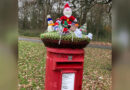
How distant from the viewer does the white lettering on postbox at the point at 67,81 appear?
2.09 m

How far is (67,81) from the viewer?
2.12 metres

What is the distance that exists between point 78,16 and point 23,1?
5.81 metres

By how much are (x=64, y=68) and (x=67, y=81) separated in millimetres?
225

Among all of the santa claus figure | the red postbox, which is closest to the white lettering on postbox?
the red postbox

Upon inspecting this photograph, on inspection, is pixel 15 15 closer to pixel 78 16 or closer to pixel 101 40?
pixel 78 16

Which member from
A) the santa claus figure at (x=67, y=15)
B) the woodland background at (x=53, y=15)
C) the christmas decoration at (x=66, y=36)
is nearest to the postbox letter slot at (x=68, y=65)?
the christmas decoration at (x=66, y=36)

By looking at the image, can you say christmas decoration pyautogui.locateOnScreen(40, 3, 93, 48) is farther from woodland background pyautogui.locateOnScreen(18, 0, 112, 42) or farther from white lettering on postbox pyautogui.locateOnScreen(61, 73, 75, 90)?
woodland background pyautogui.locateOnScreen(18, 0, 112, 42)

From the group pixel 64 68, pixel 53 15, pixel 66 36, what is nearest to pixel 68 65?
pixel 64 68

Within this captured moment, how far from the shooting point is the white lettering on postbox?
82.4 inches

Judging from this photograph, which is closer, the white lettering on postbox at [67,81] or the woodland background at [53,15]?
the white lettering on postbox at [67,81]

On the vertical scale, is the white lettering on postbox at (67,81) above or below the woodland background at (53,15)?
below

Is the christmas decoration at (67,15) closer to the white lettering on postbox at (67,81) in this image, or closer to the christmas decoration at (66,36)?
the christmas decoration at (66,36)

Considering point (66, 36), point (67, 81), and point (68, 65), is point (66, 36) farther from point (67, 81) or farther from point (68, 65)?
point (67, 81)

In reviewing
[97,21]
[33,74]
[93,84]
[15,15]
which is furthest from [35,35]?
[15,15]
